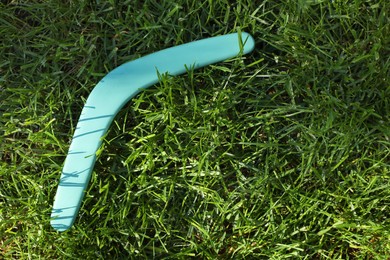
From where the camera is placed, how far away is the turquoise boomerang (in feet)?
3.86

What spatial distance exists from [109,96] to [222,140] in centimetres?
26

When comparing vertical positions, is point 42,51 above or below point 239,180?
above

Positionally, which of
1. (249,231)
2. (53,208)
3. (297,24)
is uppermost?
(297,24)

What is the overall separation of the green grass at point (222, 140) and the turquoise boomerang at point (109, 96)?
0.03 m

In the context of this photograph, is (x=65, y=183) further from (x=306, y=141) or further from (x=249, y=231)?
(x=306, y=141)

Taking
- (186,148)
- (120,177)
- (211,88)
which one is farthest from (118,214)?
(211,88)

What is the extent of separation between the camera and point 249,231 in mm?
1193

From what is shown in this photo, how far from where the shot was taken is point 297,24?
118 cm

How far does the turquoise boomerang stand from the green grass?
26 millimetres

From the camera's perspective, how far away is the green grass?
3.86ft

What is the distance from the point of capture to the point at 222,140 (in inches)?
46.9

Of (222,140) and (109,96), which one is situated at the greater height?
(109,96)

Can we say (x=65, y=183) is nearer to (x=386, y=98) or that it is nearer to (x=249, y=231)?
(x=249, y=231)

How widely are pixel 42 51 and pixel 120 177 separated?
0.33 metres
